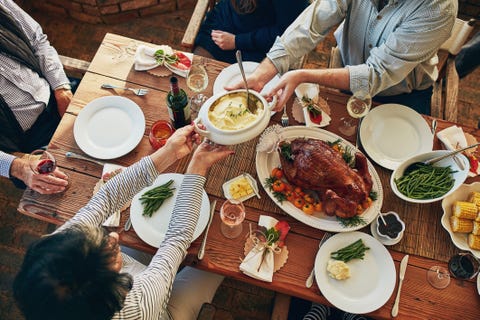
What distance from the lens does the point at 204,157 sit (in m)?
1.69

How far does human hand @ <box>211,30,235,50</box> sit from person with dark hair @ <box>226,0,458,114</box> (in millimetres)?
557

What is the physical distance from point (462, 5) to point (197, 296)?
3.61 meters

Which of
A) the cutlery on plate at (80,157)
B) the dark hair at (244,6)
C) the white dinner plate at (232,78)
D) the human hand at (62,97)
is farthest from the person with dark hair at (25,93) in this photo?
the dark hair at (244,6)

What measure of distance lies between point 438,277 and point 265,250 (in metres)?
0.76

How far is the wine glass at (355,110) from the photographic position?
6.39 ft

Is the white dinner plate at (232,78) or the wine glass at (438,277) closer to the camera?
the wine glass at (438,277)

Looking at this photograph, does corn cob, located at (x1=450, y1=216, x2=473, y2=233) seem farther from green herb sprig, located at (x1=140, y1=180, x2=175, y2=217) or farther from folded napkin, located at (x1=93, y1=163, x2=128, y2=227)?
folded napkin, located at (x1=93, y1=163, x2=128, y2=227)

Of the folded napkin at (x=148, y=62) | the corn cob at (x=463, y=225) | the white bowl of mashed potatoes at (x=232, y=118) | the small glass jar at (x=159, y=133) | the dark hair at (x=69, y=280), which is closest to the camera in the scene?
the dark hair at (x=69, y=280)

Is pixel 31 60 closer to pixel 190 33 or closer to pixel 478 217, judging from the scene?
pixel 190 33

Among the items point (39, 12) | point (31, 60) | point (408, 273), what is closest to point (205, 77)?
point (31, 60)

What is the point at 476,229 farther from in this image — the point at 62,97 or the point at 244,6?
the point at 62,97

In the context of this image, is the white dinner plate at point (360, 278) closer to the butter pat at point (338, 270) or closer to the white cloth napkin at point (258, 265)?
the butter pat at point (338, 270)

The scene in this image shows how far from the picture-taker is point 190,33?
234 cm

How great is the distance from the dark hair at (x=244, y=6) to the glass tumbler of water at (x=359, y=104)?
2.97 ft
